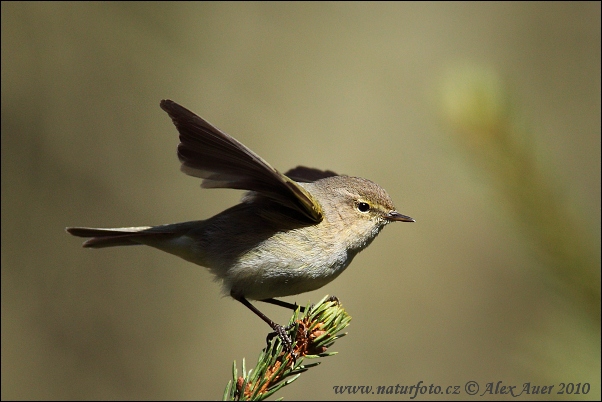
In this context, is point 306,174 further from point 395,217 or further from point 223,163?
point 223,163

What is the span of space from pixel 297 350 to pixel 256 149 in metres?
4.33

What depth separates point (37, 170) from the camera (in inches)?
211

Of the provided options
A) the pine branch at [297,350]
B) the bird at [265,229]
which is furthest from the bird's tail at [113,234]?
the pine branch at [297,350]

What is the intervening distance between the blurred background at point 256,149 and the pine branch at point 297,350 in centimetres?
306

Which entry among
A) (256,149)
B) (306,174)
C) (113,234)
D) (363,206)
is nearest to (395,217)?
(363,206)

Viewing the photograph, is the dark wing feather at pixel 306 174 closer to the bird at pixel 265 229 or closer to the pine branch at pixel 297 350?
the bird at pixel 265 229

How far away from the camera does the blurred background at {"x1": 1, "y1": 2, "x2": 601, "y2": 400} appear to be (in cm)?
532

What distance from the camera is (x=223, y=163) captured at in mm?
2619

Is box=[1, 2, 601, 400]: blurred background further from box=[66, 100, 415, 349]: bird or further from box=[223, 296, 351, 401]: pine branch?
box=[223, 296, 351, 401]: pine branch

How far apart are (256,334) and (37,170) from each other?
2.67 meters

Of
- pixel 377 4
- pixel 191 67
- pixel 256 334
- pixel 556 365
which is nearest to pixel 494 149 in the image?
pixel 556 365

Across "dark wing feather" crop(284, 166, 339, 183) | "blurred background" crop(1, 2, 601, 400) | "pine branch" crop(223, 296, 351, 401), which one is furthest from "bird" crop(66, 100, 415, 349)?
"blurred background" crop(1, 2, 601, 400)

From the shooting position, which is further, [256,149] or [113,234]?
[256,149]

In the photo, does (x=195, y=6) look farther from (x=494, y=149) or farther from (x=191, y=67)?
(x=494, y=149)
